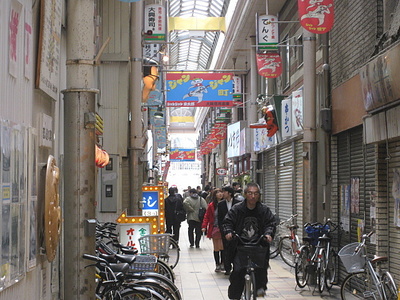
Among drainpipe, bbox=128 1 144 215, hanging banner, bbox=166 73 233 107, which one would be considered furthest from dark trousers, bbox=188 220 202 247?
hanging banner, bbox=166 73 233 107

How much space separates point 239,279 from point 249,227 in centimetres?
71

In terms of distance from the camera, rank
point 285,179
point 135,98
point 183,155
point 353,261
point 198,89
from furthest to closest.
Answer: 1. point 183,155
2. point 198,89
3. point 285,179
4. point 135,98
5. point 353,261

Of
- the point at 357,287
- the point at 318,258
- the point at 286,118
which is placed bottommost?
the point at 357,287

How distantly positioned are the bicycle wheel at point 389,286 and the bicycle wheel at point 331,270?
3370 millimetres

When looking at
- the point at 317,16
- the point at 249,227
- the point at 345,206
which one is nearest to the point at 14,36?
the point at 249,227

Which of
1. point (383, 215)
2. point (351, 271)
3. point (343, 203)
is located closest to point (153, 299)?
point (351, 271)

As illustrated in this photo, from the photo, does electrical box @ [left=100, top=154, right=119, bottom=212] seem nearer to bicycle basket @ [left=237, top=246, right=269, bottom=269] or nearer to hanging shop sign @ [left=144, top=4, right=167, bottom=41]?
hanging shop sign @ [left=144, top=4, right=167, bottom=41]

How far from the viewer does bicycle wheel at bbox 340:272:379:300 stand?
9.63 meters

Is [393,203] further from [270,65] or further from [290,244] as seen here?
[270,65]

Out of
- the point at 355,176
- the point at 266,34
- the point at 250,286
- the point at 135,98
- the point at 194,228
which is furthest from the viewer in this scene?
the point at 194,228

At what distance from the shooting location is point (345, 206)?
44.3 feet

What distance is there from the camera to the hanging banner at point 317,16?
12.8m

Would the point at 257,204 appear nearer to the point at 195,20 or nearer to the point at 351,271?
the point at 351,271

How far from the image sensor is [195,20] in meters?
30.8
